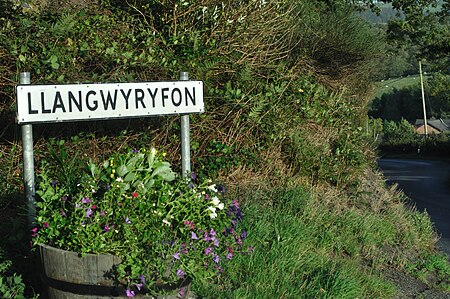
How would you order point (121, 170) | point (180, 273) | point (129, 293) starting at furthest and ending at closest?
point (121, 170)
point (180, 273)
point (129, 293)

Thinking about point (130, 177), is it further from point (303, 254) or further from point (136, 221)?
point (303, 254)

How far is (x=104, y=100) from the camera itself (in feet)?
16.7

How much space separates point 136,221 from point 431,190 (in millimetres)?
25161

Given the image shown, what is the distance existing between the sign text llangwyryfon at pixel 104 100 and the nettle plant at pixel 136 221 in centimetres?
61

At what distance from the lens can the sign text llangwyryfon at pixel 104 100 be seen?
15.7 feet

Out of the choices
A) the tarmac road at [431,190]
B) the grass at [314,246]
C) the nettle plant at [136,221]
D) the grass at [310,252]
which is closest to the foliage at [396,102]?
the tarmac road at [431,190]

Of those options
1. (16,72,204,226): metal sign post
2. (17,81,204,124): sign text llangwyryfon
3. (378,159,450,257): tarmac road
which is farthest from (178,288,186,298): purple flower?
(378,159,450,257): tarmac road

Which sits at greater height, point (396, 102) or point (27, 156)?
point (27, 156)

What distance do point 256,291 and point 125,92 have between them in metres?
1.85

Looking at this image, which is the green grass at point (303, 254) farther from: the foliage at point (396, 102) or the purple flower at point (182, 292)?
the foliage at point (396, 102)

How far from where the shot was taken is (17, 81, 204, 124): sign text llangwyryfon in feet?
15.7

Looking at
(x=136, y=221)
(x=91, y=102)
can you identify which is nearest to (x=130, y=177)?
(x=136, y=221)

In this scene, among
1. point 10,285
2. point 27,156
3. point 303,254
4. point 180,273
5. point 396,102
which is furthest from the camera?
point 396,102

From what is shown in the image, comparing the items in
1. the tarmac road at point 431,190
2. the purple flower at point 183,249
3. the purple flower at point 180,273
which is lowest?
the tarmac road at point 431,190
